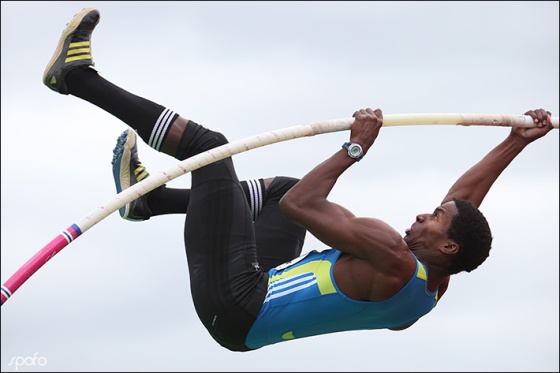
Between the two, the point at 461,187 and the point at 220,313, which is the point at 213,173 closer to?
the point at 220,313

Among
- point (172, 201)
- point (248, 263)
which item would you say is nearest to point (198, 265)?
point (248, 263)

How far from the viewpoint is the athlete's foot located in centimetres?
1273

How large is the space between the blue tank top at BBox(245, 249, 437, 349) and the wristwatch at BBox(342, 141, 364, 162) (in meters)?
0.88

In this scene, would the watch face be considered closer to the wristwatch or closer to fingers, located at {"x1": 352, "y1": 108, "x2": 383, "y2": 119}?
the wristwatch

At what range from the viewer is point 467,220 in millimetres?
11641

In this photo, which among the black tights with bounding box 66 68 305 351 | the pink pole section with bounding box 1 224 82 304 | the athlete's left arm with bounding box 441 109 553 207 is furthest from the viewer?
the athlete's left arm with bounding box 441 109 553 207

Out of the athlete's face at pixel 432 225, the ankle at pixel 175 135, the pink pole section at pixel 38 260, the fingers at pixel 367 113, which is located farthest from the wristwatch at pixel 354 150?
the pink pole section at pixel 38 260

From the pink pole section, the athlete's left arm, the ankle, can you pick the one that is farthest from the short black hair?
the pink pole section

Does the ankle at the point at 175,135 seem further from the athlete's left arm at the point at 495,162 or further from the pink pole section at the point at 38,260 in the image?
the athlete's left arm at the point at 495,162

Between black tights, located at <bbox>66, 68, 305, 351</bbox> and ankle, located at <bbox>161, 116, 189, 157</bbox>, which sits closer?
black tights, located at <bbox>66, 68, 305, 351</bbox>

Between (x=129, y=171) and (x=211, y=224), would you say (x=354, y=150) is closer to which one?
(x=211, y=224)

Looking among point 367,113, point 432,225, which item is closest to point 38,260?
point 367,113

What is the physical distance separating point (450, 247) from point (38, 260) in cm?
363

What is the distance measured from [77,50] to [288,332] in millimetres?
3213
